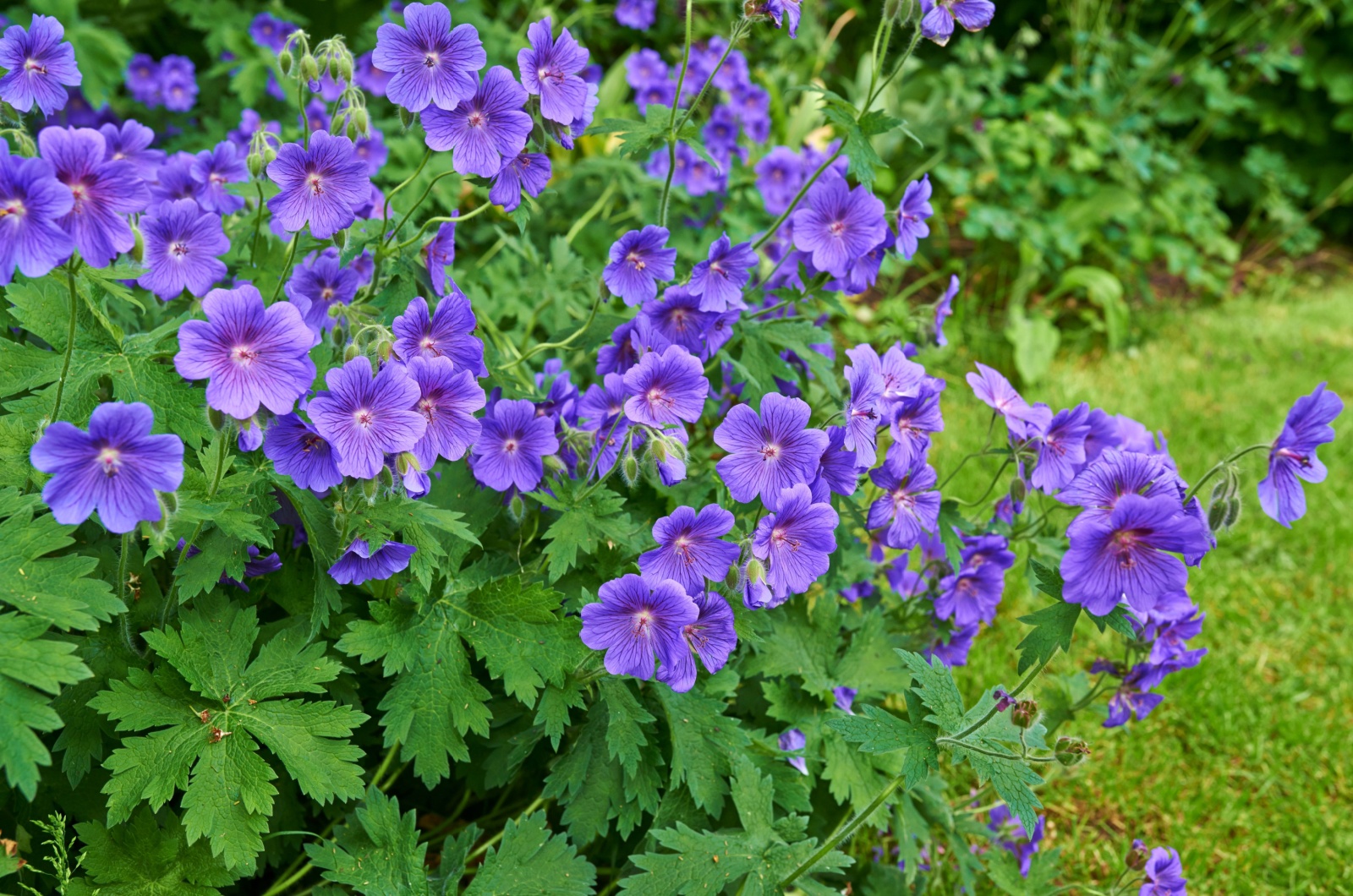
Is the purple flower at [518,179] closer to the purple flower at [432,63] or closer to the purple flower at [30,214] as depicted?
the purple flower at [432,63]

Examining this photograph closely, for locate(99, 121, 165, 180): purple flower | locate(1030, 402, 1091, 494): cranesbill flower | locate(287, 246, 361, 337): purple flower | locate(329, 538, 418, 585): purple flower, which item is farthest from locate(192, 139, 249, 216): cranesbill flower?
locate(1030, 402, 1091, 494): cranesbill flower

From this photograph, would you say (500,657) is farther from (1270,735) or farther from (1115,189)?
(1115,189)

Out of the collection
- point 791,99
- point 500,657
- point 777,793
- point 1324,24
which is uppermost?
point 1324,24

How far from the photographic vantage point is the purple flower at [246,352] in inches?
45.3

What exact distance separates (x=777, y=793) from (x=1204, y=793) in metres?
1.15

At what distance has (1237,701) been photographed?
8.14 ft

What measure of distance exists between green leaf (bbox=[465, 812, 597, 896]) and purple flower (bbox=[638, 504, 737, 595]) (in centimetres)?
39

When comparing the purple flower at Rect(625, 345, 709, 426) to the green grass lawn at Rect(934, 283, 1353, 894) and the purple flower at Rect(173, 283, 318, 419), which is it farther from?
the green grass lawn at Rect(934, 283, 1353, 894)

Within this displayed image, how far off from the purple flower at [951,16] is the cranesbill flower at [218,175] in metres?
1.23

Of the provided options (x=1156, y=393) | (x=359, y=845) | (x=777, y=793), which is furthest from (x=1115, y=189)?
(x=359, y=845)

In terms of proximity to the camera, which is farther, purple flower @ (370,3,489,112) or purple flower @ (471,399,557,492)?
purple flower @ (471,399,557,492)

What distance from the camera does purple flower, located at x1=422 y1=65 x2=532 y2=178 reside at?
1446 mm

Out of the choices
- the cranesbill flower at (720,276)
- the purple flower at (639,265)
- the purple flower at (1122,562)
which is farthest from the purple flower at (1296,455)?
the purple flower at (639,265)

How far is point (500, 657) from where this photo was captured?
1437 millimetres
